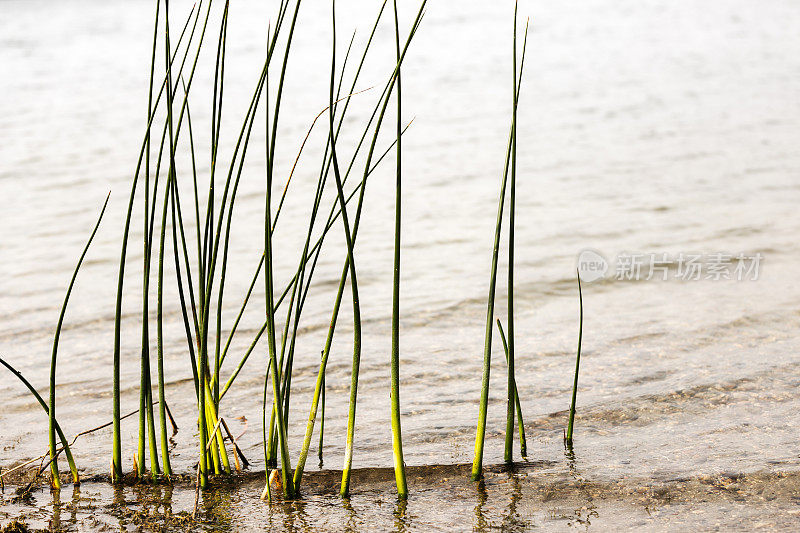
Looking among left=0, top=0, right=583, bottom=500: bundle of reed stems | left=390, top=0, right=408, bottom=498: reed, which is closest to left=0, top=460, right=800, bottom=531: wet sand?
left=0, top=0, right=583, bottom=500: bundle of reed stems

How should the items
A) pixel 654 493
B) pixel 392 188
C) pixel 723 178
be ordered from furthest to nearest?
1. pixel 392 188
2. pixel 723 178
3. pixel 654 493

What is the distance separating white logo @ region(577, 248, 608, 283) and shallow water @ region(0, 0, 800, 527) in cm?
5

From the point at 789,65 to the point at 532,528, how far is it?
294 inches

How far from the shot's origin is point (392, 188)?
189 inches

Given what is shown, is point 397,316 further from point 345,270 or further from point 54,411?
point 54,411

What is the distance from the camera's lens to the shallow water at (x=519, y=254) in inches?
78.1

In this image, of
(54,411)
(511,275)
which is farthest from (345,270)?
(54,411)

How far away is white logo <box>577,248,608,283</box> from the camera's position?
3.24 meters

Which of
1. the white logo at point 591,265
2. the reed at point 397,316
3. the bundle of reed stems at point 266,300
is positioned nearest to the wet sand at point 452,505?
the bundle of reed stems at point 266,300

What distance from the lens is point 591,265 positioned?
3359 millimetres

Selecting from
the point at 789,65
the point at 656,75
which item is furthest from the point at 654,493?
the point at 789,65

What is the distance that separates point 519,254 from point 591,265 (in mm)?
333

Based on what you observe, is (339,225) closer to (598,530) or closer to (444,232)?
(444,232)

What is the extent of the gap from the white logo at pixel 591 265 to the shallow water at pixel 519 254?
0.05 meters
